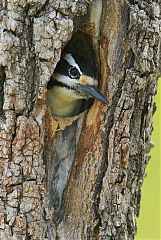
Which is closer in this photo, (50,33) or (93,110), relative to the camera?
(50,33)

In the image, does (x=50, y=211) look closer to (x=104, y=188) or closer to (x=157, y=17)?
(x=104, y=188)

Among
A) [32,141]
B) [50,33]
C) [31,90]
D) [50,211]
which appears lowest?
[50,211]

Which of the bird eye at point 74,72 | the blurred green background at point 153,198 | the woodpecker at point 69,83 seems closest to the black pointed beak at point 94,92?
the woodpecker at point 69,83

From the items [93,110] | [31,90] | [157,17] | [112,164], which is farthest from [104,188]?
[157,17]

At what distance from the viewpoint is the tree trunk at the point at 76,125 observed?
4.30 meters

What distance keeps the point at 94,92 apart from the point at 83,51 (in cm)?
45

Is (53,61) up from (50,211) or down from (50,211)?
up

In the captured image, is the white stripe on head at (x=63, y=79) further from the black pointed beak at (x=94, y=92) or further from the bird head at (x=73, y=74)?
the black pointed beak at (x=94, y=92)

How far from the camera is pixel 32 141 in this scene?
4391 mm

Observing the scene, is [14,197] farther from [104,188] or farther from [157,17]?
[157,17]

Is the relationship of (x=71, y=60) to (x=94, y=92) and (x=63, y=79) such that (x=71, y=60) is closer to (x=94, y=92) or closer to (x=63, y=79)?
(x=63, y=79)

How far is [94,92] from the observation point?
4582mm

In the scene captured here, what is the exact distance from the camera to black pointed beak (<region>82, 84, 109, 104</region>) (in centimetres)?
449

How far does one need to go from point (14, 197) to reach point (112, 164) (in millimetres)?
618
